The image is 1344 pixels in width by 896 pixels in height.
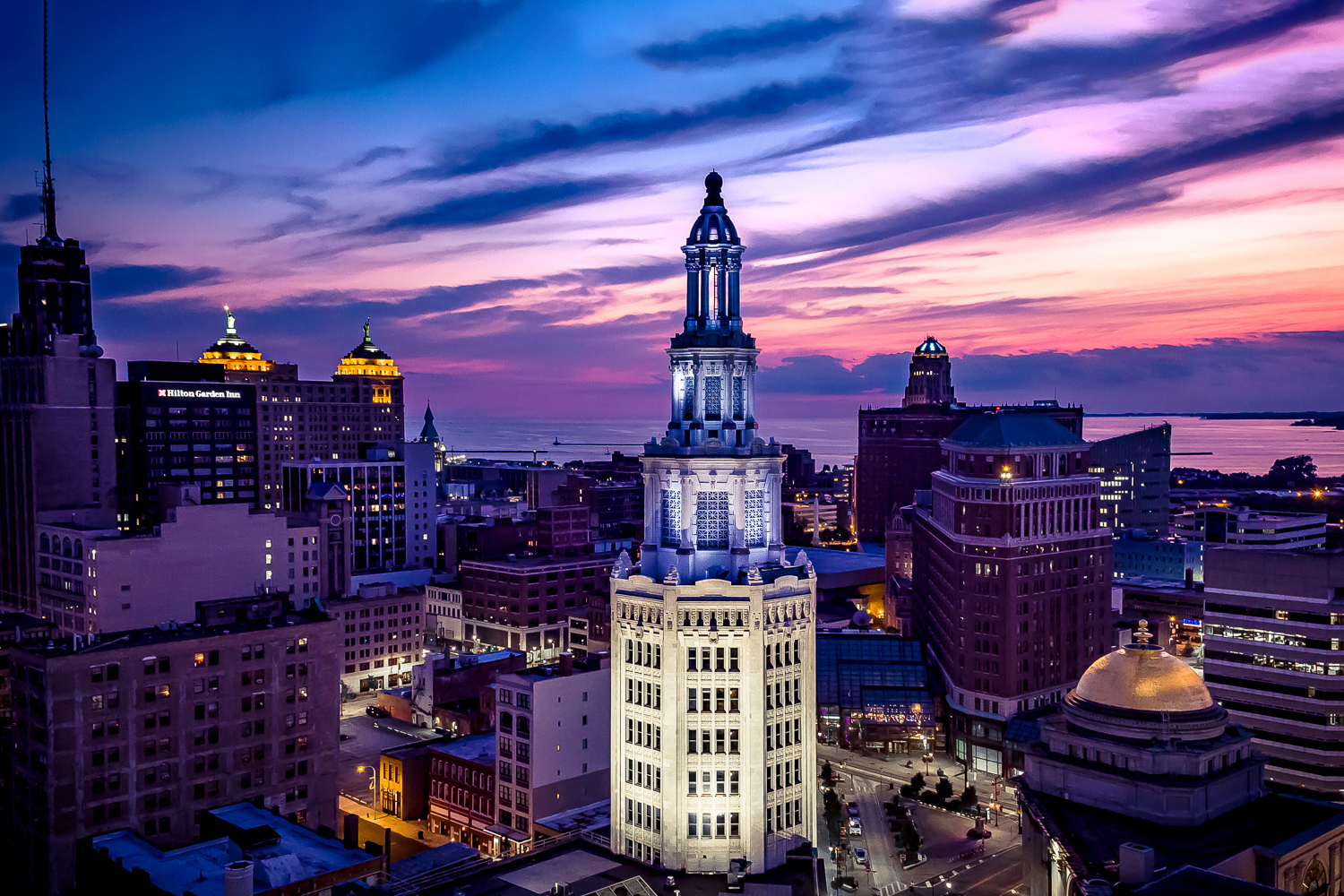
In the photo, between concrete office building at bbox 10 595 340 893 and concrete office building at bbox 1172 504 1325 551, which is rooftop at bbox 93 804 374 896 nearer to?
concrete office building at bbox 10 595 340 893

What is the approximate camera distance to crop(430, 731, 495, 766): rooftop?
319 feet

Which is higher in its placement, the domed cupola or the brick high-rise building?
the domed cupola

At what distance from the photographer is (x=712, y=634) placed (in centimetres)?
6262

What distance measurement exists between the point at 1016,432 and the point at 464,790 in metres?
72.1

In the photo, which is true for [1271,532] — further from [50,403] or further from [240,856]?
[50,403]

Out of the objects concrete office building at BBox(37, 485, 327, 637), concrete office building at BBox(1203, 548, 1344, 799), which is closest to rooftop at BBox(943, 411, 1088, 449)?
concrete office building at BBox(1203, 548, 1344, 799)

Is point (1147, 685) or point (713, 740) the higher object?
point (1147, 685)

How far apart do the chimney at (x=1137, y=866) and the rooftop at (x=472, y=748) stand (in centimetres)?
5718

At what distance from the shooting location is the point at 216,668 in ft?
274

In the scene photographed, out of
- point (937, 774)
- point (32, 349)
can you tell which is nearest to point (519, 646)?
point (937, 774)

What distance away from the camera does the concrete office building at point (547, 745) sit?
8862 centimetres

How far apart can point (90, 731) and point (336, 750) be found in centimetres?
2020

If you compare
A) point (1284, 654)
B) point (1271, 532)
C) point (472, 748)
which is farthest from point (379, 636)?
point (1271, 532)

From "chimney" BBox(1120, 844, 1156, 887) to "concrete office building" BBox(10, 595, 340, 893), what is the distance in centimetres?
6410
